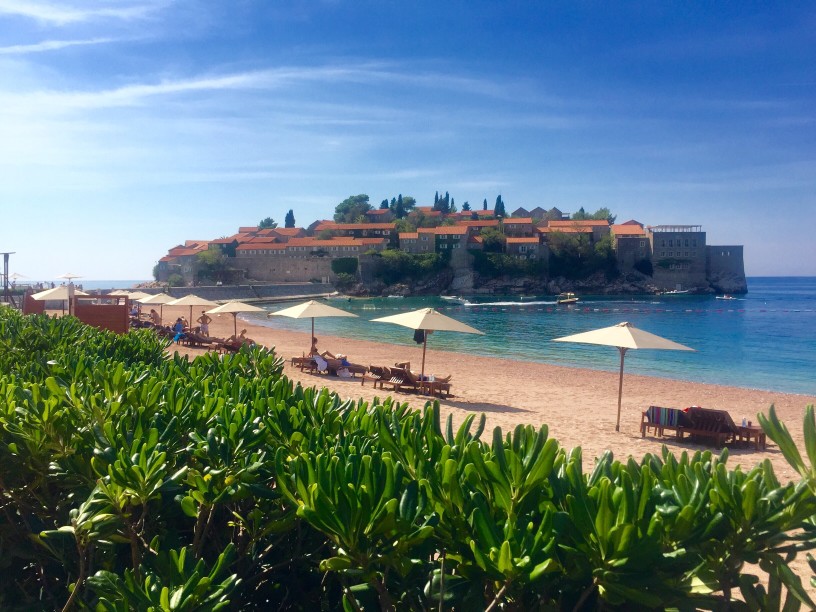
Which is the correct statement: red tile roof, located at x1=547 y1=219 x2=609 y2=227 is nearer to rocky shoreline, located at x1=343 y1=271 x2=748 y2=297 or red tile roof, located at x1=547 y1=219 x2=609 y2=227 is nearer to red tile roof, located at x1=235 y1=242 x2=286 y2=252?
rocky shoreline, located at x1=343 y1=271 x2=748 y2=297

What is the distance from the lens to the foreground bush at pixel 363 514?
1.70 m

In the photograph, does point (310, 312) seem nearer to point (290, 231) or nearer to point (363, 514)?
point (363, 514)

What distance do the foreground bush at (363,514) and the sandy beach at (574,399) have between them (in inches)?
216

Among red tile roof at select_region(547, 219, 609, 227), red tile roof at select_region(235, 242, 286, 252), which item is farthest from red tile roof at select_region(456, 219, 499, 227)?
red tile roof at select_region(235, 242, 286, 252)

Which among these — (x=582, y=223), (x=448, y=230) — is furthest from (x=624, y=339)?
(x=582, y=223)

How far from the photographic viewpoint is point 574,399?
13.8m

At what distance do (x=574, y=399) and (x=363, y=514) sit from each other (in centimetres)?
1265

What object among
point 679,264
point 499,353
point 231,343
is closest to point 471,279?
point 679,264

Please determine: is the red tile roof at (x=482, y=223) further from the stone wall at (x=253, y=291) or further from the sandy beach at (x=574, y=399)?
the sandy beach at (x=574, y=399)

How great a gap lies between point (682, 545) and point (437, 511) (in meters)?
0.69

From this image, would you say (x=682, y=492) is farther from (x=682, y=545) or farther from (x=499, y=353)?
(x=499, y=353)

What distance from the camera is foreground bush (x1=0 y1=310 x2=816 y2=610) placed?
170 cm

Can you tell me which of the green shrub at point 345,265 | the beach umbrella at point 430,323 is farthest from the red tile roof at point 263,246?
the beach umbrella at point 430,323

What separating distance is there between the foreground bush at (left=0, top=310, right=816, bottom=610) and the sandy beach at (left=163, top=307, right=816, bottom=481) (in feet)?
18.0
